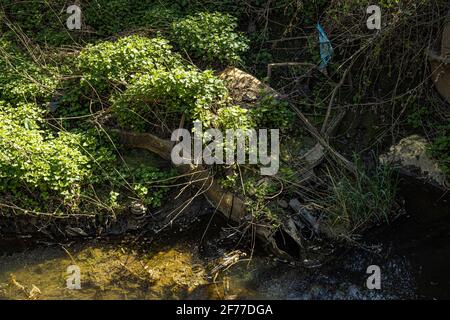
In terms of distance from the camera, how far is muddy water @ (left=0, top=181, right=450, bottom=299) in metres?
6.11

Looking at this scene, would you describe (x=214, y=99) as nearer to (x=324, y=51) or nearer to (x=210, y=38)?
(x=210, y=38)

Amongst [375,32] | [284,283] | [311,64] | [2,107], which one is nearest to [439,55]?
[375,32]

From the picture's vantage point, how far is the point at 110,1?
9484 millimetres

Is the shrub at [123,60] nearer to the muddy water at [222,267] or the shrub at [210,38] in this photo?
the shrub at [210,38]

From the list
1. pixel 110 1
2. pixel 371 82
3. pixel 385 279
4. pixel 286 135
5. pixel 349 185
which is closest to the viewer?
pixel 385 279

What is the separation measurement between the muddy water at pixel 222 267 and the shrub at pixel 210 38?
8.00ft

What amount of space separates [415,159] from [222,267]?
280 cm

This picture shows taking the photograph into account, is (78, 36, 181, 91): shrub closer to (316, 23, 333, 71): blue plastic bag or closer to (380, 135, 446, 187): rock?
(316, 23, 333, 71): blue plastic bag

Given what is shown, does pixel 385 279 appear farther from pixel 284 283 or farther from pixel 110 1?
pixel 110 1

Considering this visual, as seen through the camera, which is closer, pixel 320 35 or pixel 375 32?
pixel 375 32

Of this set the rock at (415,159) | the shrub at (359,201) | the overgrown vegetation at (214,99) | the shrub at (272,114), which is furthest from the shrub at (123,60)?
the rock at (415,159)

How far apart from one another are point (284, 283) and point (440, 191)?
2315 mm

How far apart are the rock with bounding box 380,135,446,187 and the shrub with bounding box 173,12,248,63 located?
2417 millimetres

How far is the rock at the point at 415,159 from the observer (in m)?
7.20
